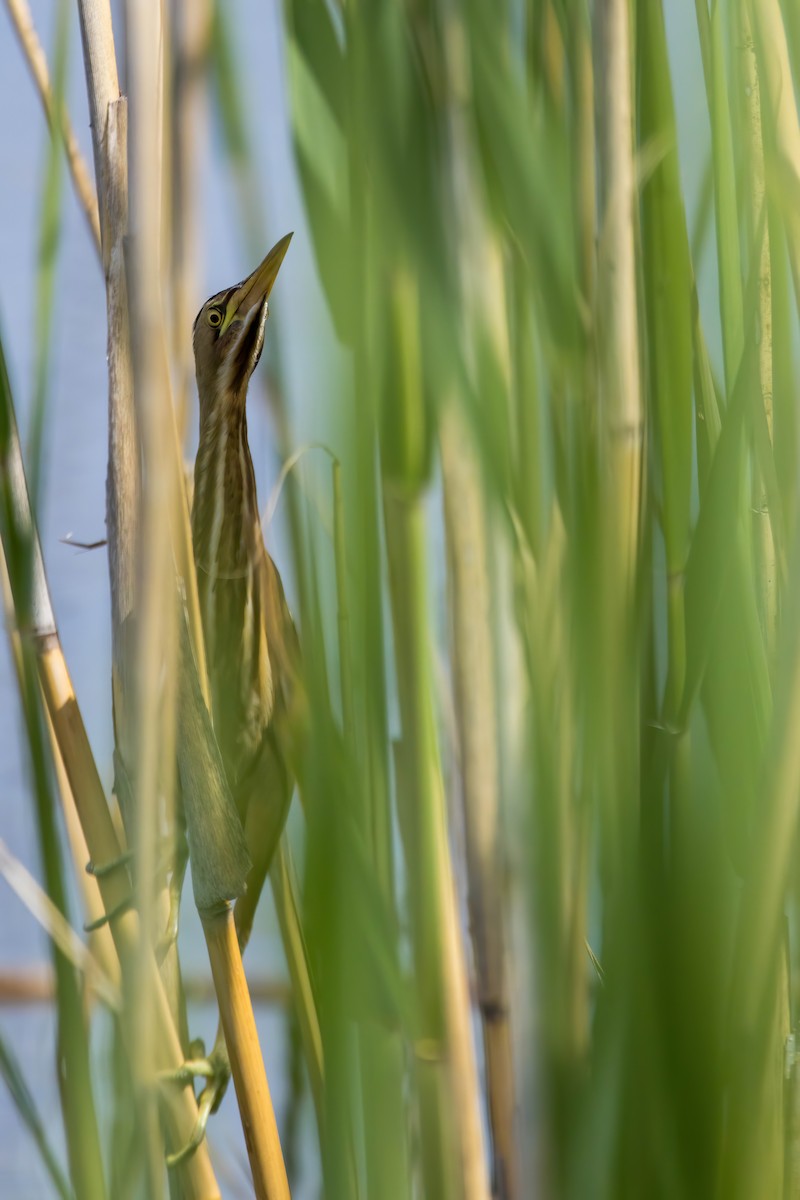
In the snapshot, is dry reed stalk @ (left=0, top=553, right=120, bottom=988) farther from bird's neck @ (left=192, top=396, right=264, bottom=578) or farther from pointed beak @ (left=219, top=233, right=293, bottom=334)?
pointed beak @ (left=219, top=233, right=293, bottom=334)

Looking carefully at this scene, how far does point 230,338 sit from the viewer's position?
875 mm

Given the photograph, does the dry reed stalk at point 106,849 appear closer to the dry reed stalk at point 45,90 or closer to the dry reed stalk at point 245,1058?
the dry reed stalk at point 245,1058

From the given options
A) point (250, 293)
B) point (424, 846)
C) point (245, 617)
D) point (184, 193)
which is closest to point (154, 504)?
point (424, 846)

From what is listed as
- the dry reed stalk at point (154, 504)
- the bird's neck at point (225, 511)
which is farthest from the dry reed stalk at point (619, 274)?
the bird's neck at point (225, 511)

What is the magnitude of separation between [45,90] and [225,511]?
29 cm

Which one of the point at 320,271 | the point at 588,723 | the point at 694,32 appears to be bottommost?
the point at 588,723

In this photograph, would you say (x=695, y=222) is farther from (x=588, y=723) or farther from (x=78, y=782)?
(x=78, y=782)

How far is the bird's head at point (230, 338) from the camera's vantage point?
34.2 inches

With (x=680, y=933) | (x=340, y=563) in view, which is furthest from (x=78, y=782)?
(x=680, y=933)

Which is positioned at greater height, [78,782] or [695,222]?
[695,222]

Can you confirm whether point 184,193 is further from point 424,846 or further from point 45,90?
point 424,846

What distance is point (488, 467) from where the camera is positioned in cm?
35

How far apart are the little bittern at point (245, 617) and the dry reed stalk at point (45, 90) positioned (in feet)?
0.42

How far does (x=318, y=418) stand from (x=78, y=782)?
0.22 meters
